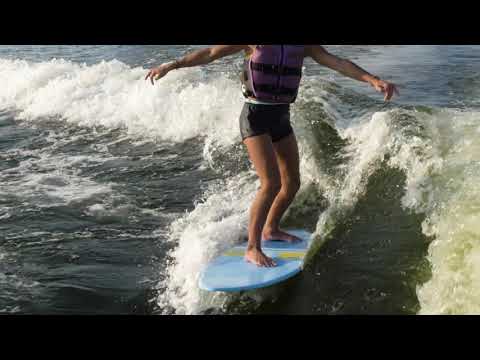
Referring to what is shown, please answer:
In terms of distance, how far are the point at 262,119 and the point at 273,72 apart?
1.26 ft

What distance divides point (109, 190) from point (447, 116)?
4.73m

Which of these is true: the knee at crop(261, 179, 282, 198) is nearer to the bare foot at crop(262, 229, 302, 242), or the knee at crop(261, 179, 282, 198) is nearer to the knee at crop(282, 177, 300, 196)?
the knee at crop(282, 177, 300, 196)

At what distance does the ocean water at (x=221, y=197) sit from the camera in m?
4.23

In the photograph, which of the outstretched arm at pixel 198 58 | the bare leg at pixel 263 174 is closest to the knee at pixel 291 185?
the bare leg at pixel 263 174

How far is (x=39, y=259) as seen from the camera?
16.3 ft

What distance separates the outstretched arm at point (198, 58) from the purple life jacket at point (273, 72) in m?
0.15

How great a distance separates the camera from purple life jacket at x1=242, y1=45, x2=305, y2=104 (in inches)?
152

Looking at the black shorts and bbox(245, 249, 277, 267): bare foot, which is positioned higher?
the black shorts

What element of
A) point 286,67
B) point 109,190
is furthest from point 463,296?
point 109,190

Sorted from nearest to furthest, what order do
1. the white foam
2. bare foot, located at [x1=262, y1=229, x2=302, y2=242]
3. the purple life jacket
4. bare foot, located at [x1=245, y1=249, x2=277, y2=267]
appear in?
the purple life jacket, bare foot, located at [x1=245, y1=249, x2=277, y2=267], bare foot, located at [x1=262, y1=229, x2=302, y2=242], the white foam

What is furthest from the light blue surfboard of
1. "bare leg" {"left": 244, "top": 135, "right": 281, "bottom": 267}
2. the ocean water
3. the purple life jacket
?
the purple life jacket

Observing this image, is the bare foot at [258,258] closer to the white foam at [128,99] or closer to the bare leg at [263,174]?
the bare leg at [263,174]

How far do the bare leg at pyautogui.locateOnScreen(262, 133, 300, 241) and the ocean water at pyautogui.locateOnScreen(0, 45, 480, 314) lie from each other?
0.35 metres
